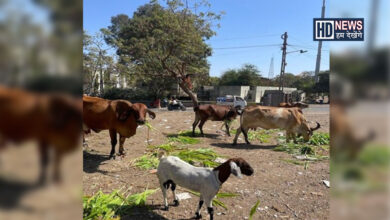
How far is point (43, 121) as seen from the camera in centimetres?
66

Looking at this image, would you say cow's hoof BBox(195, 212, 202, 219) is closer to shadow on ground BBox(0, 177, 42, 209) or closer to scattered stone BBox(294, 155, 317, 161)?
shadow on ground BBox(0, 177, 42, 209)

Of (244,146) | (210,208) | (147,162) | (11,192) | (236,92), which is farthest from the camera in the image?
(236,92)

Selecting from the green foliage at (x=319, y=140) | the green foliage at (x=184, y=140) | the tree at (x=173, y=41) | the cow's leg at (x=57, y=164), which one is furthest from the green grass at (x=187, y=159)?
the tree at (x=173, y=41)

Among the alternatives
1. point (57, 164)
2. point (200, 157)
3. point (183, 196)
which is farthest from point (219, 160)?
point (57, 164)

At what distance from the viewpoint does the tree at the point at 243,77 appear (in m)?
42.8

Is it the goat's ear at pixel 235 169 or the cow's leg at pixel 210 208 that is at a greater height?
the goat's ear at pixel 235 169

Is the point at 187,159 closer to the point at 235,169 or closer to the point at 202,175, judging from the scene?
the point at 202,175

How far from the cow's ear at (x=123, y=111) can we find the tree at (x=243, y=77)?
37304 mm

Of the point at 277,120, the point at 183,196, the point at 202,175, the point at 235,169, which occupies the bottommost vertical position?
the point at 183,196

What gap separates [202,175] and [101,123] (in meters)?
3.76

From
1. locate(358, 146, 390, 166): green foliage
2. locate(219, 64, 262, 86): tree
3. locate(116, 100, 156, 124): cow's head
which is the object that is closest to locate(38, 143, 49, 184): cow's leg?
locate(358, 146, 390, 166): green foliage

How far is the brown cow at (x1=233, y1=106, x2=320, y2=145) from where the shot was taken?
8977 mm

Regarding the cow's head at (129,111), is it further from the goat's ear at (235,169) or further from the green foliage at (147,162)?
the goat's ear at (235,169)

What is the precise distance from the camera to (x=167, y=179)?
396 centimetres
